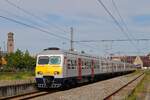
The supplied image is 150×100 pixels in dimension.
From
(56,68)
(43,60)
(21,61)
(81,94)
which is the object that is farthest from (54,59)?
(21,61)

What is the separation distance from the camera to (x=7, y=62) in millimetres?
120688

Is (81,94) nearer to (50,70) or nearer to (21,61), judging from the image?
(50,70)

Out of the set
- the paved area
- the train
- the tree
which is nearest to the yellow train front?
the train

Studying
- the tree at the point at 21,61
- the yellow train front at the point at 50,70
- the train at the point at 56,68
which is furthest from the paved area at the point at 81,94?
the tree at the point at 21,61

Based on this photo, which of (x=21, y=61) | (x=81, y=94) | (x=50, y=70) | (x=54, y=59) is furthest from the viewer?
(x=21, y=61)

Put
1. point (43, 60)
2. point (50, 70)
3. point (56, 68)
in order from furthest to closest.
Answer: point (43, 60)
point (50, 70)
point (56, 68)

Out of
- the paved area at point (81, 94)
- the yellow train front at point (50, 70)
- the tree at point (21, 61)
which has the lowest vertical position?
the paved area at point (81, 94)

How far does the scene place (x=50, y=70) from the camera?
2855 centimetres

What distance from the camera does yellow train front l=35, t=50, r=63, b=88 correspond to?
2808 centimetres

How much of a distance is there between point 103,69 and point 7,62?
75267 mm

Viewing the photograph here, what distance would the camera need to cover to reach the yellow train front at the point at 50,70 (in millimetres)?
28078

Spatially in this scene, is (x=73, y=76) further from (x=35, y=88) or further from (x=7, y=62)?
(x=7, y=62)

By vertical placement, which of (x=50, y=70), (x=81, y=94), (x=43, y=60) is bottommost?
(x=81, y=94)

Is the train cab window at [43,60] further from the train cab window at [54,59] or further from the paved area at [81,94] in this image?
the paved area at [81,94]
